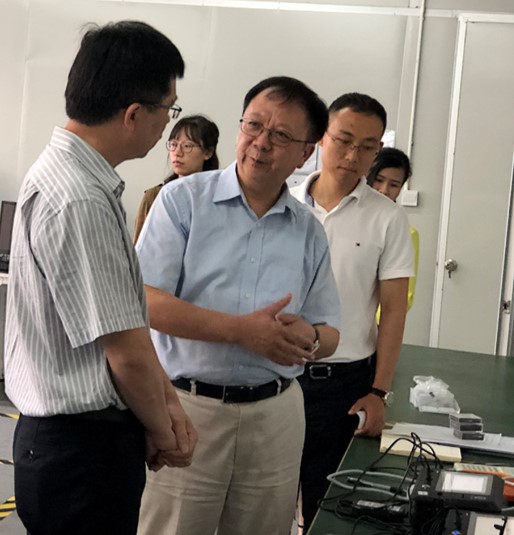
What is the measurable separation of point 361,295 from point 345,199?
0.28 meters

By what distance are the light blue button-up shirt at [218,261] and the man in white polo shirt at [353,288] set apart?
384mm

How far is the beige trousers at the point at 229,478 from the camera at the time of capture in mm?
1953

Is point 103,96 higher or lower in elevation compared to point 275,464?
higher

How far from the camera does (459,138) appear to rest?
5.17 meters

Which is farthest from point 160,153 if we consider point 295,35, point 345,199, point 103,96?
point 103,96

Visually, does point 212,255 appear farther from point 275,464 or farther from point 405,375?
point 405,375

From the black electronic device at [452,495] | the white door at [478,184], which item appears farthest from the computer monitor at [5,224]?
the black electronic device at [452,495]

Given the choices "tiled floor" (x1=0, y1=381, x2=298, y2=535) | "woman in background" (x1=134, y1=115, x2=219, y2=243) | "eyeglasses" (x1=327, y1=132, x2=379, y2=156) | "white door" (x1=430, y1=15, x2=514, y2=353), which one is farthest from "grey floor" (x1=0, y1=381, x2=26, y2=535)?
"white door" (x1=430, y1=15, x2=514, y2=353)

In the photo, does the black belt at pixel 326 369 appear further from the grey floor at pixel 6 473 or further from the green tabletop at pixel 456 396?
the grey floor at pixel 6 473

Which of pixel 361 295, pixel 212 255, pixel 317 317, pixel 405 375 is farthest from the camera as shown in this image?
pixel 405 375

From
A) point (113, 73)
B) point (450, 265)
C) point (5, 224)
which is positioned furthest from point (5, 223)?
point (113, 73)

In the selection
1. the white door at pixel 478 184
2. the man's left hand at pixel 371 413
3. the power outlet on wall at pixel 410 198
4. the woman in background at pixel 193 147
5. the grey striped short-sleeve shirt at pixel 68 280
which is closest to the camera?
the grey striped short-sleeve shirt at pixel 68 280

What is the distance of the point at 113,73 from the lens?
4.98 ft

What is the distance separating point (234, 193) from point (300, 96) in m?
0.30
